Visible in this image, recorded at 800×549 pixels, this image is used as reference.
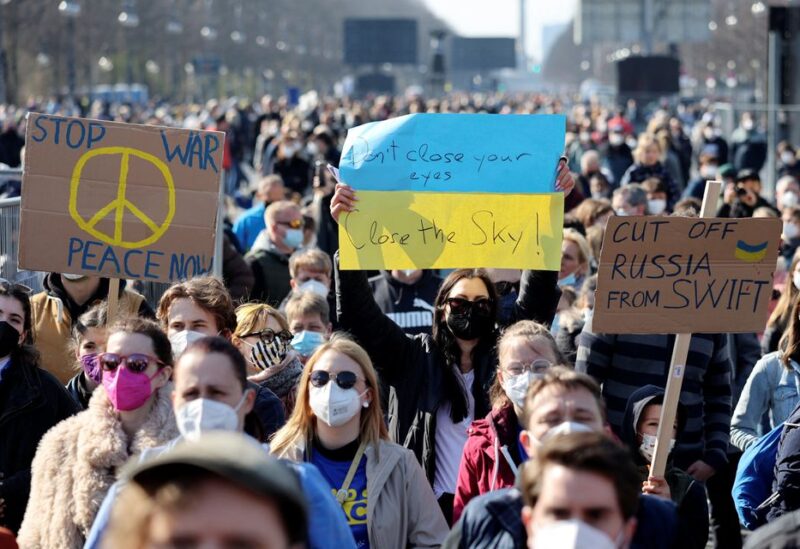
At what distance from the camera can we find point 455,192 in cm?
653

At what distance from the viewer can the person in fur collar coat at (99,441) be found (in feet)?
14.8

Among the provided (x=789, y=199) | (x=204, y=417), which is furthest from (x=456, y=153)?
(x=789, y=199)

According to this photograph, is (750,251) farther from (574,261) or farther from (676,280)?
(574,261)

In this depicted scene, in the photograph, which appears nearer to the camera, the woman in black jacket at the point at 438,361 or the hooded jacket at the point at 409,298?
the woman in black jacket at the point at 438,361

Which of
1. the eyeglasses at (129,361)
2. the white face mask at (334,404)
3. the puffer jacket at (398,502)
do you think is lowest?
the puffer jacket at (398,502)

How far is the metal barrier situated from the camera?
8.16 meters

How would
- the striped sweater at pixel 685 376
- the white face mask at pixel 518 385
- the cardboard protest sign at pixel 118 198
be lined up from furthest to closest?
the cardboard protest sign at pixel 118 198
the striped sweater at pixel 685 376
the white face mask at pixel 518 385

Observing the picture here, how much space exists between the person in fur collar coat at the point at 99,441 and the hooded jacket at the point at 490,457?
1.00m

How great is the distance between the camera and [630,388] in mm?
6465

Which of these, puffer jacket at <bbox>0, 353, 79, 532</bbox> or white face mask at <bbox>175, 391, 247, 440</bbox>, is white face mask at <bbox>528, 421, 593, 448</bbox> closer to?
white face mask at <bbox>175, 391, 247, 440</bbox>

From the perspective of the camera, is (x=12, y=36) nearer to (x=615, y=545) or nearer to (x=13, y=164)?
(x=13, y=164)

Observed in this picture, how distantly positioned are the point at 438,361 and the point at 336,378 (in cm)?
101

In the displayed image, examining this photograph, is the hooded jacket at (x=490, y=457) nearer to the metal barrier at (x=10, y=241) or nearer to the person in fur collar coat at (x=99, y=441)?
the person in fur collar coat at (x=99, y=441)

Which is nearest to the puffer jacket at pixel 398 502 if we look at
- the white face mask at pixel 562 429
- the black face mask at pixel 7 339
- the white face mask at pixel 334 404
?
the white face mask at pixel 334 404
